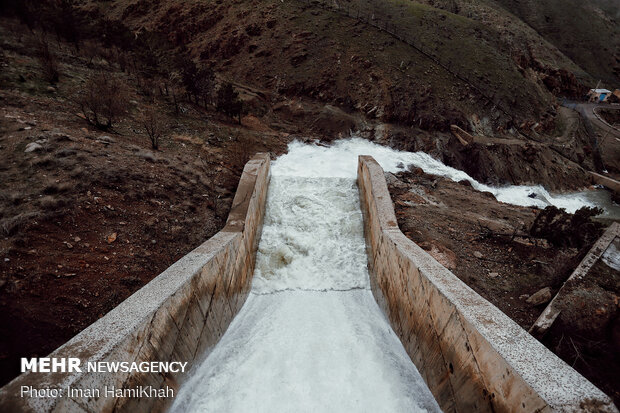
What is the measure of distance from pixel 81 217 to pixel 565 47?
217ft

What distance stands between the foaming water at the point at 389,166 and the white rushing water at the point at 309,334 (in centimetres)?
176

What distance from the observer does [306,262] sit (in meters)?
6.66

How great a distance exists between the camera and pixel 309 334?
464 centimetres

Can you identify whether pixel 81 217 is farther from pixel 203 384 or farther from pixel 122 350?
pixel 203 384

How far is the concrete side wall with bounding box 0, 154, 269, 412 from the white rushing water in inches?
17.7

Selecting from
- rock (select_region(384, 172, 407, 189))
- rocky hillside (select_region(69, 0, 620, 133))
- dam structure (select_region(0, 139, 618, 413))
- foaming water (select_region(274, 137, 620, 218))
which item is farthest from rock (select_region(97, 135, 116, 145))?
rocky hillside (select_region(69, 0, 620, 133))

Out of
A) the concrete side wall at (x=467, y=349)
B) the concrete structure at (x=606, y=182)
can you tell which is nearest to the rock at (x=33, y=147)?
the concrete side wall at (x=467, y=349)

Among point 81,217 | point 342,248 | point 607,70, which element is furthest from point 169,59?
point 607,70

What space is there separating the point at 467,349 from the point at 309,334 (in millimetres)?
2516

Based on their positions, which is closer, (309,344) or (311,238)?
(309,344)

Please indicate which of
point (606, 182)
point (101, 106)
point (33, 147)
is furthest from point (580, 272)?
point (606, 182)

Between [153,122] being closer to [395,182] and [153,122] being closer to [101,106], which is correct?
[101,106]

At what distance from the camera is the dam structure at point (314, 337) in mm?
2418

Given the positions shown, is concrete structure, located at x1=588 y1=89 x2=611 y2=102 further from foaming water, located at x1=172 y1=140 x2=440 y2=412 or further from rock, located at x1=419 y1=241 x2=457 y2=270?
rock, located at x1=419 y1=241 x2=457 y2=270
